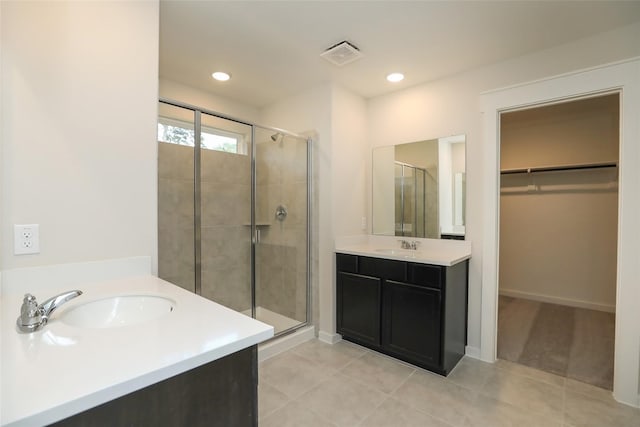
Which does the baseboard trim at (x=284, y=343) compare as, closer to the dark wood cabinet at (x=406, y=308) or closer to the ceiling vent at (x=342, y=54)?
the dark wood cabinet at (x=406, y=308)

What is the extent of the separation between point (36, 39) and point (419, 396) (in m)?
2.84

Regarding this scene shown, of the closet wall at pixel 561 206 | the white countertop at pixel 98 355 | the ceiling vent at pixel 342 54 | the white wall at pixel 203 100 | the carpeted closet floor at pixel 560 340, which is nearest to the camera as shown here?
the white countertop at pixel 98 355

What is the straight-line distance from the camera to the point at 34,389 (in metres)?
0.60

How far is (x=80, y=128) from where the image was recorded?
56.2 inches

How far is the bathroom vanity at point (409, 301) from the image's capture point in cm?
224

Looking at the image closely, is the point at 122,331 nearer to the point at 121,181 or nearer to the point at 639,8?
the point at 121,181

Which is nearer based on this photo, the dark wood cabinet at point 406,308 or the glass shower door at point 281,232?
the dark wood cabinet at point 406,308

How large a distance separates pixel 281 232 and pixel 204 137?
45.9 inches

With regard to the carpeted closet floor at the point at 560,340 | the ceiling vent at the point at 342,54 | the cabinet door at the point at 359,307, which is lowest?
the carpeted closet floor at the point at 560,340

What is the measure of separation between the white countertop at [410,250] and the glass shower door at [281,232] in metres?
0.50

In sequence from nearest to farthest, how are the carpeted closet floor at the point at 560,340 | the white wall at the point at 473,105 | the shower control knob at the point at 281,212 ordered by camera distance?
the white wall at the point at 473,105
the carpeted closet floor at the point at 560,340
the shower control knob at the point at 281,212

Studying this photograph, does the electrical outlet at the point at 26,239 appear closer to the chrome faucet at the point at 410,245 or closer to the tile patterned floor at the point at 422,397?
the tile patterned floor at the point at 422,397

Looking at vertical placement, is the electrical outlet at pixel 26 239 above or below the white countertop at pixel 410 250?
above

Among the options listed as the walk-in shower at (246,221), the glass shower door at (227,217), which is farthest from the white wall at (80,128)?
the glass shower door at (227,217)
